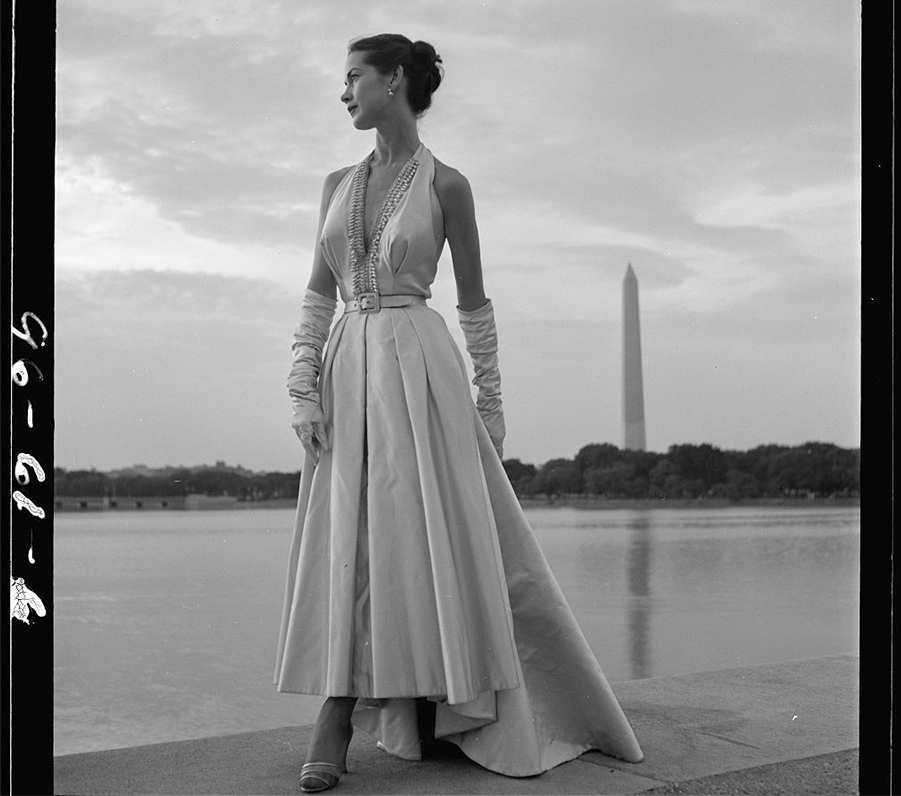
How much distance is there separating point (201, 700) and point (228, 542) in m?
0.85

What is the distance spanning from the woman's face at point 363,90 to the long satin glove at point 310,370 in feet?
1.43

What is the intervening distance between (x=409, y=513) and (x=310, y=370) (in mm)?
420

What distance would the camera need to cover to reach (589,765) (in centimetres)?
269

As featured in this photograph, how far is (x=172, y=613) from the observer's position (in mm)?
2635

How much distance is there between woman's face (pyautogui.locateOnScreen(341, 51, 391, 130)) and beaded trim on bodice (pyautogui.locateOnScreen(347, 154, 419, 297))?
15 cm

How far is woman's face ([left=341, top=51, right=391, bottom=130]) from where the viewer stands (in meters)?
2.69

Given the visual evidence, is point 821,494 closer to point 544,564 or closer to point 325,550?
point 544,564

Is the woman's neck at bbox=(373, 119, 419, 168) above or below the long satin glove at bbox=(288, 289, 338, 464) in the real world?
above

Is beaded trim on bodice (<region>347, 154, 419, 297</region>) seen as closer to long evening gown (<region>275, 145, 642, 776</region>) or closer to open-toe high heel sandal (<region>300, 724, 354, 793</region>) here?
long evening gown (<region>275, 145, 642, 776</region>)

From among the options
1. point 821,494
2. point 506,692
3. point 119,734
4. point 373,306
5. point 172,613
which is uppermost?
point 373,306

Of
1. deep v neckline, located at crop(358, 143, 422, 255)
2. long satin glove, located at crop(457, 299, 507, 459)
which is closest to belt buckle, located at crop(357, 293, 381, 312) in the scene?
deep v neckline, located at crop(358, 143, 422, 255)

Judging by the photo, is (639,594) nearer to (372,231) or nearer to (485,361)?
(485,361)
